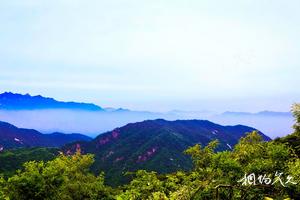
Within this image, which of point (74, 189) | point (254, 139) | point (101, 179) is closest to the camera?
point (74, 189)

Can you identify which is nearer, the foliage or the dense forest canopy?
the dense forest canopy

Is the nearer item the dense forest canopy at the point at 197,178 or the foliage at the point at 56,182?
the dense forest canopy at the point at 197,178

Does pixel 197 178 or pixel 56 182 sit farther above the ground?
pixel 197 178

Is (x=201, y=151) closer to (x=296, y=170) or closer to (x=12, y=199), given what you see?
(x=296, y=170)

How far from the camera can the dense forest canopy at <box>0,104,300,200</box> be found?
28.3 m

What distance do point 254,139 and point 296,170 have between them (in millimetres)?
49276

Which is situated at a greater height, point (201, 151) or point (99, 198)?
point (201, 151)

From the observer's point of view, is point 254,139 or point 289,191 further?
point 254,139

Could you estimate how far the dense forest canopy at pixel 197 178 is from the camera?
28.3 metres

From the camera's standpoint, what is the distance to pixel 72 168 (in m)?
61.2

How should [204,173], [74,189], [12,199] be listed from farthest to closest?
[74,189]
[12,199]
[204,173]

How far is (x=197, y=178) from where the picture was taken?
3941 cm

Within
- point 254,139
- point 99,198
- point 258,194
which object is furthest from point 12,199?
point 254,139

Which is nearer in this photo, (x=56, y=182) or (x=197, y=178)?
(x=197, y=178)
